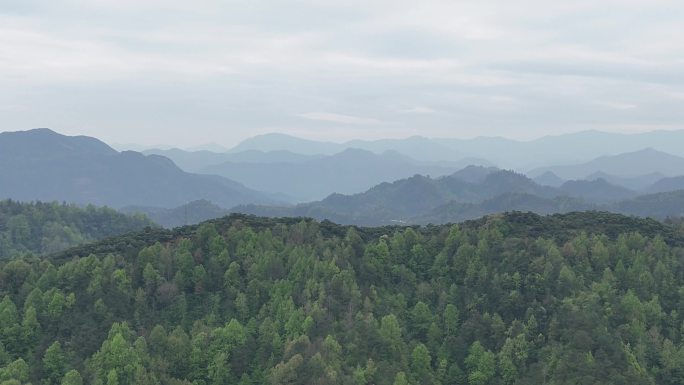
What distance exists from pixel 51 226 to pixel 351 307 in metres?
119

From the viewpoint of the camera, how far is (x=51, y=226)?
159m

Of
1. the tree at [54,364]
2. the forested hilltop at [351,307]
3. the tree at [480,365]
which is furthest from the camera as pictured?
the tree at [480,365]

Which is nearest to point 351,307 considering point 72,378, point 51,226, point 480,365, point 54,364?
point 480,365

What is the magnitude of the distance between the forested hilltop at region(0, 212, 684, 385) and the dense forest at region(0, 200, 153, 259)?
83.2 metres

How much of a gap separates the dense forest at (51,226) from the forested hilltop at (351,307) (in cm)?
8316

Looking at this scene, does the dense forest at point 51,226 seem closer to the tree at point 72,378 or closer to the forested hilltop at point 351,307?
the forested hilltop at point 351,307

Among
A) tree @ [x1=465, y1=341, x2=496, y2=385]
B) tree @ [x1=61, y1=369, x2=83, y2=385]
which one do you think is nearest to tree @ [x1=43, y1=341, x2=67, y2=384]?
tree @ [x1=61, y1=369, x2=83, y2=385]

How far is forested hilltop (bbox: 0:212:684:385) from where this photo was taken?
180 ft

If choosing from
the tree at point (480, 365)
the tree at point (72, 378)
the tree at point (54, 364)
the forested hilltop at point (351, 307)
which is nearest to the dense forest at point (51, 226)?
the forested hilltop at point (351, 307)

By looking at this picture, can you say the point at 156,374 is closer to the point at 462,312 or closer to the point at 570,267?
the point at 462,312

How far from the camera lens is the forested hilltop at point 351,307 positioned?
2158 inches

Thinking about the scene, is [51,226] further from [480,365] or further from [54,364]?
[480,365]

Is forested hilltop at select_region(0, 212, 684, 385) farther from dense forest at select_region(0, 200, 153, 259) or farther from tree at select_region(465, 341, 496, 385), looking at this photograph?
dense forest at select_region(0, 200, 153, 259)

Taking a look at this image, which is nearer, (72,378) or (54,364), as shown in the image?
(72,378)
